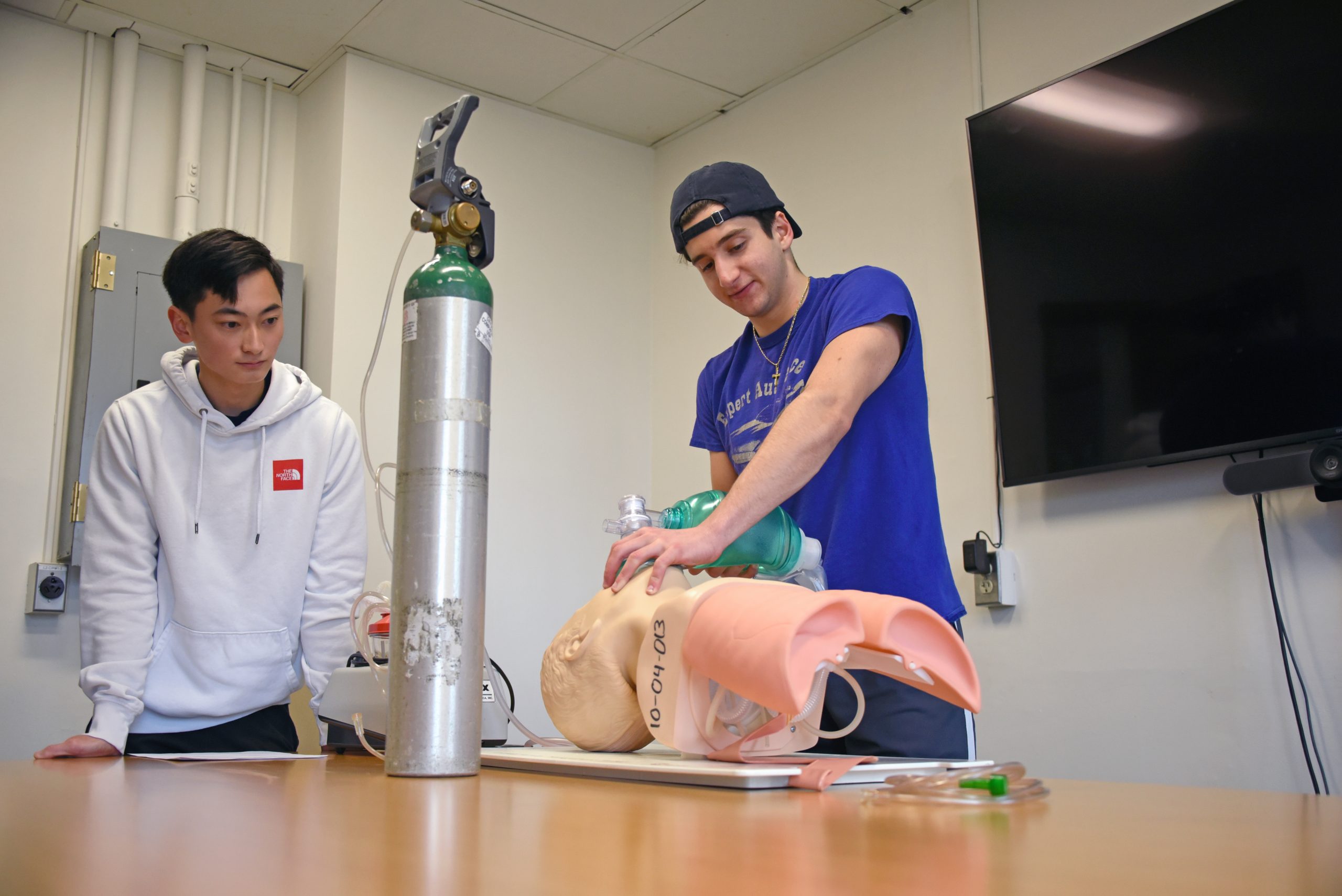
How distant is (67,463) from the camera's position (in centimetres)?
279

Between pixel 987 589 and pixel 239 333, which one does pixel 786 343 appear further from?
pixel 987 589

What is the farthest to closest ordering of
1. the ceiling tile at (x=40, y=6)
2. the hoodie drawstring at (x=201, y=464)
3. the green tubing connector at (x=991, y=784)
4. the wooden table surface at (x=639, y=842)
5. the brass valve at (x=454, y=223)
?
the ceiling tile at (x=40, y=6) < the hoodie drawstring at (x=201, y=464) < the brass valve at (x=454, y=223) < the green tubing connector at (x=991, y=784) < the wooden table surface at (x=639, y=842)

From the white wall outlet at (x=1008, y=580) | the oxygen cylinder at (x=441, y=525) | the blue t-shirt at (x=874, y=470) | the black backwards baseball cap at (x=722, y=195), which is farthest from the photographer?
the white wall outlet at (x=1008, y=580)

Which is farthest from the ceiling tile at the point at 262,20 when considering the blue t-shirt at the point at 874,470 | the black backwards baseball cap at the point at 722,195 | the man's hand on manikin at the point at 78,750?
the man's hand on manikin at the point at 78,750

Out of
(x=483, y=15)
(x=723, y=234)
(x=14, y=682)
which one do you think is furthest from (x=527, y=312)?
(x=723, y=234)

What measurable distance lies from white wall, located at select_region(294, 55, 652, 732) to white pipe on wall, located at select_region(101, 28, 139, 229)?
49cm

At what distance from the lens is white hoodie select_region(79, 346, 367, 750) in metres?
1.49

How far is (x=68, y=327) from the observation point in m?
2.88

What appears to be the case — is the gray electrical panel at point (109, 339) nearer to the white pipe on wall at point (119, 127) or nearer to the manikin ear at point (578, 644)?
the white pipe on wall at point (119, 127)

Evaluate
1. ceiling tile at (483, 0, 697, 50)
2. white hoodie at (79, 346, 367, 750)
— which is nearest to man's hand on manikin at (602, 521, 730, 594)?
white hoodie at (79, 346, 367, 750)

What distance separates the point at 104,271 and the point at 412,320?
250 cm

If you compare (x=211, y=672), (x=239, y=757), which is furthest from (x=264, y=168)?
(x=239, y=757)

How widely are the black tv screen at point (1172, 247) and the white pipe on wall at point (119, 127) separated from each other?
232cm

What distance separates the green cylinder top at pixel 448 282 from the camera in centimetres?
72
